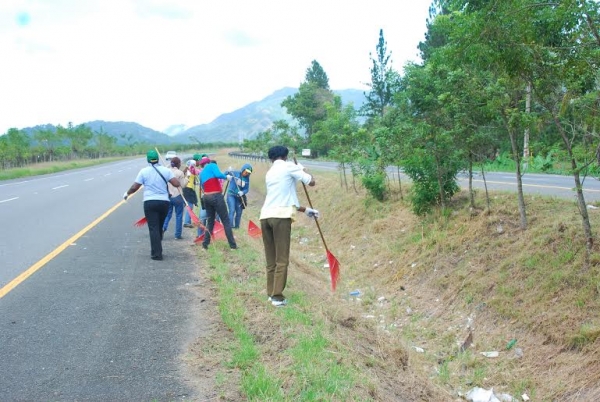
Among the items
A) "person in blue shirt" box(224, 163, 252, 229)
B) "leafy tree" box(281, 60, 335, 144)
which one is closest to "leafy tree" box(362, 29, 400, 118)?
"leafy tree" box(281, 60, 335, 144)

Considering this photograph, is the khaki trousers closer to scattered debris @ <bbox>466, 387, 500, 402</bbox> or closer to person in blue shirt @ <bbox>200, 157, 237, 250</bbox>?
scattered debris @ <bbox>466, 387, 500, 402</bbox>

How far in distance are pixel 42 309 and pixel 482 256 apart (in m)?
6.70

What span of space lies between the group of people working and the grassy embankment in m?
0.52

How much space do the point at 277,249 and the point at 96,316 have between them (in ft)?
7.08

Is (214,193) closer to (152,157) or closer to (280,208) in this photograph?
(152,157)

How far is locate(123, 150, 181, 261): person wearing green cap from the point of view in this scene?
870cm

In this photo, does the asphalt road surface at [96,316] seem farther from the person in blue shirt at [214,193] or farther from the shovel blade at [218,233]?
the person in blue shirt at [214,193]

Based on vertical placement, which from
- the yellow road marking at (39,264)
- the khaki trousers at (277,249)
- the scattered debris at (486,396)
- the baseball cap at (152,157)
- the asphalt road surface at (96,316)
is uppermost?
the baseball cap at (152,157)

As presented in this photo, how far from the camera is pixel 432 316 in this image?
27.6 ft

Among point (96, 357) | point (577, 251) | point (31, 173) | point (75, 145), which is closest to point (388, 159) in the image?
point (577, 251)

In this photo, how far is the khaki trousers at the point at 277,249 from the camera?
625 cm

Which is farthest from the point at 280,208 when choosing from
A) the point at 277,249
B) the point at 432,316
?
the point at 432,316

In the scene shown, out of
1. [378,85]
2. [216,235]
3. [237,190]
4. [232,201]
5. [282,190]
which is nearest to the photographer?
[282,190]

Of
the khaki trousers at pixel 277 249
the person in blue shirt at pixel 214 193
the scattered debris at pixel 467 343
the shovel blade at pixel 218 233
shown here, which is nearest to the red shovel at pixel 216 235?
the shovel blade at pixel 218 233
